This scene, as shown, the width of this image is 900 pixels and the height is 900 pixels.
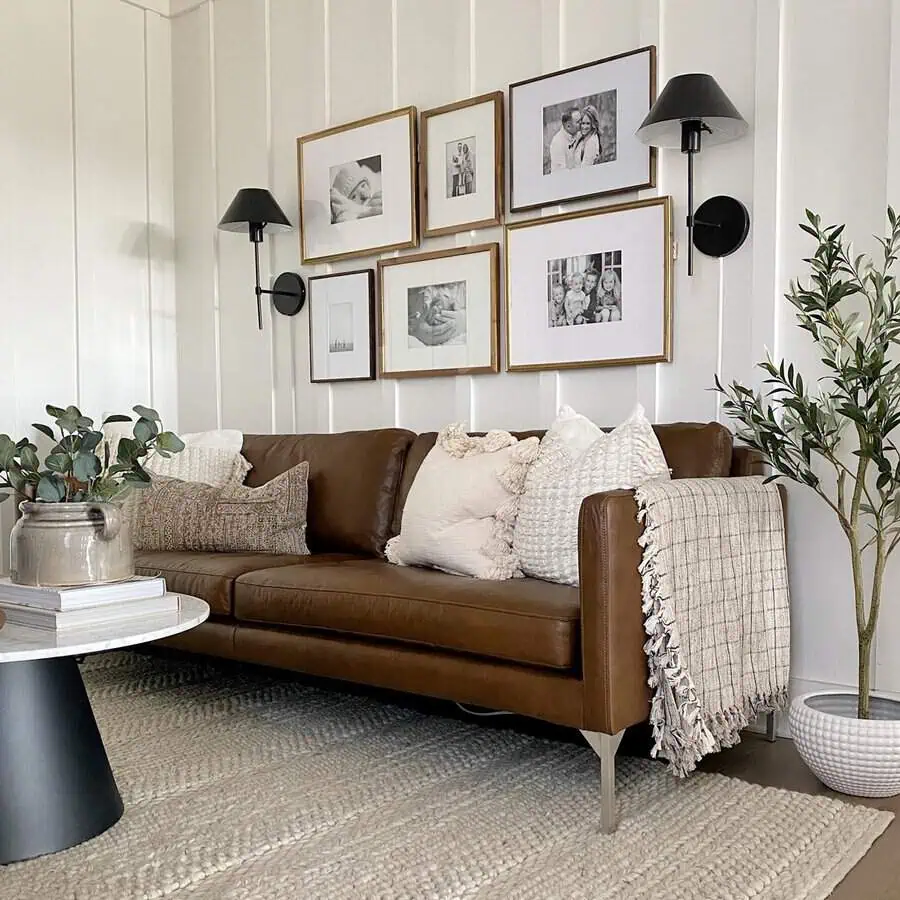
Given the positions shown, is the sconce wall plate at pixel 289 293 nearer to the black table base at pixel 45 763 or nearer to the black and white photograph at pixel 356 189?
the black and white photograph at pixel 356 189

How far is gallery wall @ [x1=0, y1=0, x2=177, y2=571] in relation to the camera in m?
4.11

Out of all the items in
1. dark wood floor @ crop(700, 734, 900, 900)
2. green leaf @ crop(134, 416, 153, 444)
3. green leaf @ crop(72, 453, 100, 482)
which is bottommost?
dark wood floor @ crop(700, 734, 900, 900)

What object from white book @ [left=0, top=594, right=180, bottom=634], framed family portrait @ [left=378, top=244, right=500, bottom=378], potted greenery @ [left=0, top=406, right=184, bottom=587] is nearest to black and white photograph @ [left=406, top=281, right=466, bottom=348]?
framed family portrait @ [left=378, top=244, right=500, bottom=378]

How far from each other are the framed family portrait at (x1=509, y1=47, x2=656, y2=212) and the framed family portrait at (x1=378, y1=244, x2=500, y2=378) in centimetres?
29

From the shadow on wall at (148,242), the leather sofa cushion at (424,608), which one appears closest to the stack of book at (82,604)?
the leather sofa cushion at (424,608)

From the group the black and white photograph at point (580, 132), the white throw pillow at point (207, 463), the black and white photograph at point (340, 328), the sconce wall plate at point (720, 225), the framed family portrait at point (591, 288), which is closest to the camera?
the sconce wall plate at point (720, 225)

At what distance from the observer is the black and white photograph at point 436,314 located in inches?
140

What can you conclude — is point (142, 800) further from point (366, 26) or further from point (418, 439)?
point (366, 26)

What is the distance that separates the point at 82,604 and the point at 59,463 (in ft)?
1.02

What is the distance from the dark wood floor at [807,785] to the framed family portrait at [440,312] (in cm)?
151

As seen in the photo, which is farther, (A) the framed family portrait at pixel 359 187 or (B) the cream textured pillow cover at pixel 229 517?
(A) the framed family portrait at pixel 359 187

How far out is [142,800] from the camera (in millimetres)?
2217

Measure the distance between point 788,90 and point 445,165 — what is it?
1.27 m

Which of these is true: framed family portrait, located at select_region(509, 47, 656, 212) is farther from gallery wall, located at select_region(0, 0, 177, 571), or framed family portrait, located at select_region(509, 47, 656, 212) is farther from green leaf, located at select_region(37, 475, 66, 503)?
gallery wall, located at select_region(0, 0, 177, 571)
